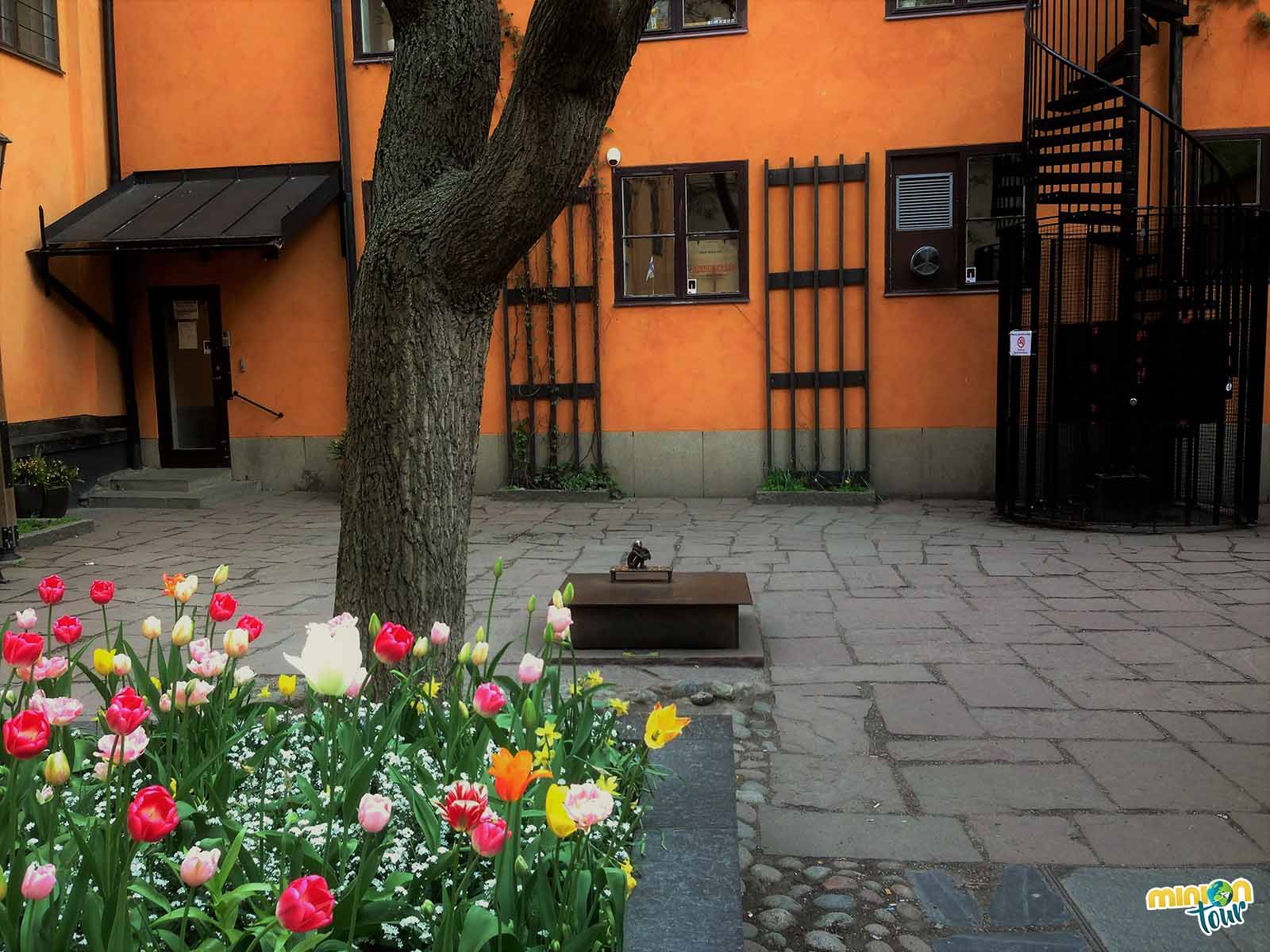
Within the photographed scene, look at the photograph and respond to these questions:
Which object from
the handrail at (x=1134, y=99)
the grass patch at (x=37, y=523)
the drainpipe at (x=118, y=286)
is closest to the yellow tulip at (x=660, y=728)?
the handrail at (x=1134, y=99)

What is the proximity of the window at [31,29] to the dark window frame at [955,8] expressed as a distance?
8.29 m

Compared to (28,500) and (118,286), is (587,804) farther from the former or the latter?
(118,286)

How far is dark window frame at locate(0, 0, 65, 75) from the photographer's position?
9961 mm

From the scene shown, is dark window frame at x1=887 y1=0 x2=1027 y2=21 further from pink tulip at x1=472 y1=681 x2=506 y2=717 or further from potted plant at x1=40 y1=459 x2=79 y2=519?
pink tulip at x1=472 y1=681 x2=506 y2=717

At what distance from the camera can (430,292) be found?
2.96m

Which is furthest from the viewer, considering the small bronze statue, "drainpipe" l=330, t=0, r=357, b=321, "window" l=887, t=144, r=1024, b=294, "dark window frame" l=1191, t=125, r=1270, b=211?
"drainpipe" l=330, t=0, r=357, b=321

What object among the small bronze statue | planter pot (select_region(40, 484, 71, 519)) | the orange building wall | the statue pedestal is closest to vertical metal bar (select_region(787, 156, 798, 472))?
the small bronze statue

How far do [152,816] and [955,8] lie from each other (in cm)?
1027

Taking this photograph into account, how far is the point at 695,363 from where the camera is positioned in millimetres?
10438

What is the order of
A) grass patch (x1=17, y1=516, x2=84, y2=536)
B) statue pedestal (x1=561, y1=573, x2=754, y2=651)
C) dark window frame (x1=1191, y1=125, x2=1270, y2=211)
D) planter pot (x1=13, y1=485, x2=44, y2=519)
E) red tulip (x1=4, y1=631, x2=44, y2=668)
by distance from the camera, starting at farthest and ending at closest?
dark window frame (x1=1191, y1=125, x2=1270, y2=211) → planter pot (x1=13, y1=485, x2=44, y2=519) → grass patch (x1=17, y1=516, x2=84, y2=536) → statue pedestal (x1=561, y1=573, x2=754, y2=651) → red tulip (x1=4, y1=631, x2=44, y2=668)

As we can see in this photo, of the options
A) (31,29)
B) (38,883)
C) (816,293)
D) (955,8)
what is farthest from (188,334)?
(38,883)

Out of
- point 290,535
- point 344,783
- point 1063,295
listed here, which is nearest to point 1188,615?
point 1063,295

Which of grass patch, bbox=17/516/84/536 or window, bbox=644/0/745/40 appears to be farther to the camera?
window, bbox=644/0/745/40

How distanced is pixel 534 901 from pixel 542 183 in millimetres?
1825
